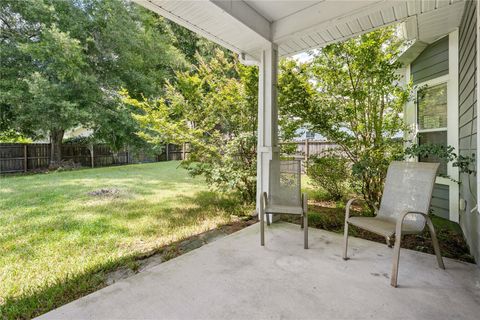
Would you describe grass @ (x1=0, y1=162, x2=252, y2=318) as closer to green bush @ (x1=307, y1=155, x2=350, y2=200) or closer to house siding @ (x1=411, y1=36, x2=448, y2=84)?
green bush @ (x1=307, y1=155, x2=350, y2=200)

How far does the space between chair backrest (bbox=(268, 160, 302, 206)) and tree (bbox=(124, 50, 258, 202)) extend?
3.15 feet

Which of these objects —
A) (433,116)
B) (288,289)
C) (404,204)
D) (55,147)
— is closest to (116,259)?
(288,289)

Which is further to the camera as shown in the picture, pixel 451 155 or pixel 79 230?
pixel 79 230

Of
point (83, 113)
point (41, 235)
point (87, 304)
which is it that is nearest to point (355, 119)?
point (87, 304)

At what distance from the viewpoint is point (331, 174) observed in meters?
4.46

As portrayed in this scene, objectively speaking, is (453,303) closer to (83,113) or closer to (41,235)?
(41,235)

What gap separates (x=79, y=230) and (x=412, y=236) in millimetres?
4343

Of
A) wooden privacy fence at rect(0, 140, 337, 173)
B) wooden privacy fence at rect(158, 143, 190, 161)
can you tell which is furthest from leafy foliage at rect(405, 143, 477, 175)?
wooden privacy fence at rect(158, 143, 190, 161)

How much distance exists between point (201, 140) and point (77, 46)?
7723mm

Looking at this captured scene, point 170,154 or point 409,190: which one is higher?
point 170,154

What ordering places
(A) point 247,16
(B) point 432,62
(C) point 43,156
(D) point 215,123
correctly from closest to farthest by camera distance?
A: 1. (A) point 247,16
2. (B) point 432,62
3. (D) point 215,123
4. (C) point 43,156

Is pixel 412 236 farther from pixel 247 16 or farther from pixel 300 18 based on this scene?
pixel 247 16

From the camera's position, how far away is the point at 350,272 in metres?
2.22

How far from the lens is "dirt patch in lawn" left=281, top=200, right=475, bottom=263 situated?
2.73 meters
